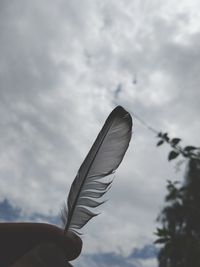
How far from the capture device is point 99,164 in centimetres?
197

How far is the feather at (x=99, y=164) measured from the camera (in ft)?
6.11

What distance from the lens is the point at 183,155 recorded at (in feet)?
11.9

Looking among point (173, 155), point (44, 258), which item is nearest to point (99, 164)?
point (44, 258)

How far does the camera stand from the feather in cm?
186

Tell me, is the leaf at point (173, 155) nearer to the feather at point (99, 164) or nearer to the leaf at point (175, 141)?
the leaf at point (175, 141)

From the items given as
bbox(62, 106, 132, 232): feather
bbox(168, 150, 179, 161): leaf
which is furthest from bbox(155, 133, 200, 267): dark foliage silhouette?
bbox(62, 106, 132, 232): feather

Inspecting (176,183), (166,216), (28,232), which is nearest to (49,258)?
(28,232)

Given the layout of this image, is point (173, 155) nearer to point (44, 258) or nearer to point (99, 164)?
point (99, 164)

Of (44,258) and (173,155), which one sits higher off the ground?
(173,155)

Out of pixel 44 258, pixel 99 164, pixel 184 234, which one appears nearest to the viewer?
pixel 44 258

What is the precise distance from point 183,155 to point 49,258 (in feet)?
8.51

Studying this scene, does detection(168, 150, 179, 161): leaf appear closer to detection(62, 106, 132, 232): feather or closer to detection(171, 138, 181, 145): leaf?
detection(171, 138, 181, 145): leaf

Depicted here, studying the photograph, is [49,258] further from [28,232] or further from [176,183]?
[176,183]

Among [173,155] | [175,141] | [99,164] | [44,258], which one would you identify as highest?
[175,141]
